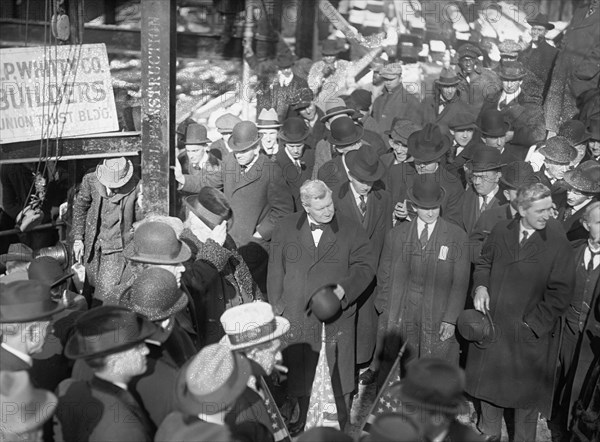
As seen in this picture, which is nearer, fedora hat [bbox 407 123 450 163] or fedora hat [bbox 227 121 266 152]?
fedora hat [bbox 407 123 450 163]

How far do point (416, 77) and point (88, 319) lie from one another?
1087 cm

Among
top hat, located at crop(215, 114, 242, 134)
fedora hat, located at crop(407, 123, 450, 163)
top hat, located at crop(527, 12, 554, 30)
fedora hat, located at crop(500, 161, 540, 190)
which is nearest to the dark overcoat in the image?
fedora hat, located at crop(500, 161, 540, 190)

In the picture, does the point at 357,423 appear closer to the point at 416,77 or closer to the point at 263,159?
the point at 263,159

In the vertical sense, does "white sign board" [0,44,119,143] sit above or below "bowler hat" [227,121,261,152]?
above

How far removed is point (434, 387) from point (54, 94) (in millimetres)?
5678

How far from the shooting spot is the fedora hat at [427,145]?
8148 millimetres

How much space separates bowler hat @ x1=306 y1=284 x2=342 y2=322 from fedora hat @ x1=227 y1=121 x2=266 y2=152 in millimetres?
2651

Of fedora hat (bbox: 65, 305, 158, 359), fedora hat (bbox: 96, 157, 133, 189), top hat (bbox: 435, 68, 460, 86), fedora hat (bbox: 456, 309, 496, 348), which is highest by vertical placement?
fedora hat (bbox: 65, 305, 158, 359)

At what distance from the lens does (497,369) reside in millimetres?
6449

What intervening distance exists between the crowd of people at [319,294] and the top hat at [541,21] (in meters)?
3.83

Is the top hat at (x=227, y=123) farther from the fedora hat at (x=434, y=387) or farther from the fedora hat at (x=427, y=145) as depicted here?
the fedora hat at (x=434, y=387)

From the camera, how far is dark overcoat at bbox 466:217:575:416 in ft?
20.4

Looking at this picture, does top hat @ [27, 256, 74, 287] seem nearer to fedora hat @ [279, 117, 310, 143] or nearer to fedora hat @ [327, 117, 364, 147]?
fedora hat @ [327, 117, 364, 147]

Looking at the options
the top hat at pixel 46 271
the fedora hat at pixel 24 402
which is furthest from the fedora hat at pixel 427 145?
the fedora hat at pixel 24 402
